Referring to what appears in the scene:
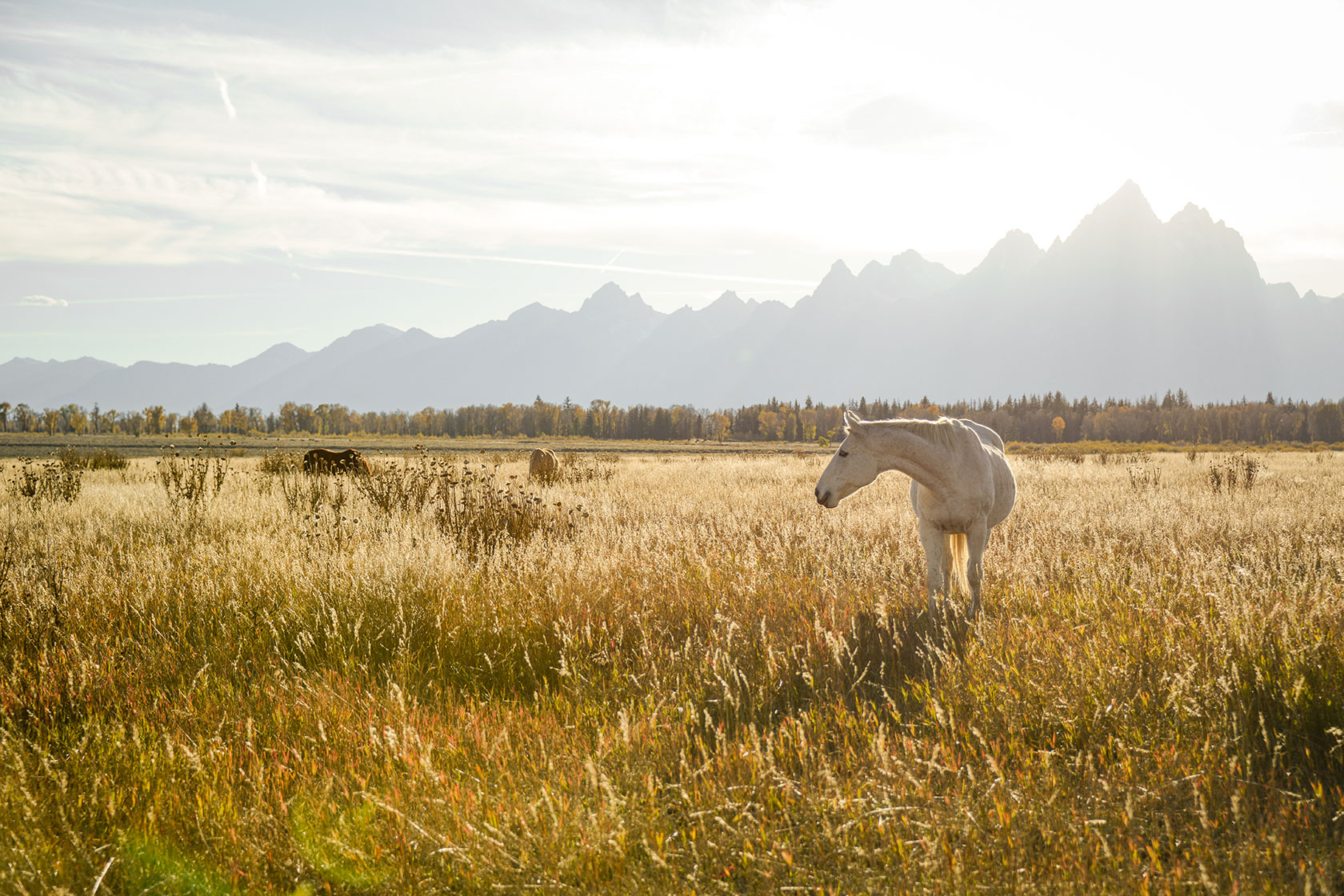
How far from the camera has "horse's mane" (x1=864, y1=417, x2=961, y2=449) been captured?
557 centimetres

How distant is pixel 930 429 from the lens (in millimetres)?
5668

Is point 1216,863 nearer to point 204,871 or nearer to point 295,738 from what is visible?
point 204,871

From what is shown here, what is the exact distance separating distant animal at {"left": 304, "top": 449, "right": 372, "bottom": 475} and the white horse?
44.5 ft

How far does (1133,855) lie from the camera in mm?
2383

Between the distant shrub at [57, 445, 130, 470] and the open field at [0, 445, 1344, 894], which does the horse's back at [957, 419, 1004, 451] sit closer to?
the open field at [0, 445, 1344, 894]

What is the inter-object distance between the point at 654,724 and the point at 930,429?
3.51 meters

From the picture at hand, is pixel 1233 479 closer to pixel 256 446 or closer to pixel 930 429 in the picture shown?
pixel 930 429

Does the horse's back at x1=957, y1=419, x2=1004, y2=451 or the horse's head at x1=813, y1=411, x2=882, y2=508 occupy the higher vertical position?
the horse's back at x1=957, y1=419, x2=1004, y2=451

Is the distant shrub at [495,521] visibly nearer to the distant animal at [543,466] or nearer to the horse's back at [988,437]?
the horse's back at [988,437]

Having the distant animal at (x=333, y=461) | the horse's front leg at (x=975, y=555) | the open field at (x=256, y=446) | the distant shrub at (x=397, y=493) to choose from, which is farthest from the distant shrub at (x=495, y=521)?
the open field at (x=256, y=446)

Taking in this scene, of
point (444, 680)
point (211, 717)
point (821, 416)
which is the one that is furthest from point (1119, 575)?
point (821, 416)

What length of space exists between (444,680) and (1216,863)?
4.28m

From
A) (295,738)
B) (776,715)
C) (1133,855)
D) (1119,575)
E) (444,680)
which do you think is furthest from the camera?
(1119,575)

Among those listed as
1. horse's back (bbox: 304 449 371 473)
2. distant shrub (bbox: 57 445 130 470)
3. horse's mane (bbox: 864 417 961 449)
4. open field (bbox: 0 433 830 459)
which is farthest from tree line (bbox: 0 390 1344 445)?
horse's mane (bbox: 864 417 961 449)
